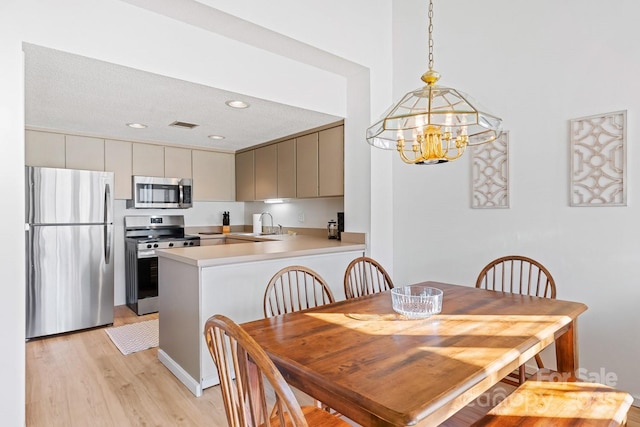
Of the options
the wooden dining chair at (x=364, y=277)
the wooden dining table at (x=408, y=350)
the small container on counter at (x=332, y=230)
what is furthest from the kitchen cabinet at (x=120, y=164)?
the wooden dining table at (x=408, y=350)

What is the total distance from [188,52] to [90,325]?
2818 millimetres

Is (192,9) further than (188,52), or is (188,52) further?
(188,52)

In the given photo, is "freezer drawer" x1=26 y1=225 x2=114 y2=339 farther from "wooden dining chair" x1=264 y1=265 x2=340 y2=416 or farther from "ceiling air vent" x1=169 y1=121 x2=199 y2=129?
"wooden dining chair" x1=264 y1=265 x2=340 y2=416

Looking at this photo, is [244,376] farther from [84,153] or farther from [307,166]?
[84,153]

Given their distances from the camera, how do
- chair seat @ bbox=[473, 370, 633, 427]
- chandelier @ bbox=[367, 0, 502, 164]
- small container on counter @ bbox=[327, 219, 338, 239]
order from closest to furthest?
chair seat @ bbox=[473, 370, 633, 427] < chandelier @ bbox=[367, 0, 502, 164] < small container on counter @ bbox=[327, 219, 338, 239]

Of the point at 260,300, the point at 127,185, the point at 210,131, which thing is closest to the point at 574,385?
the point at 260,300

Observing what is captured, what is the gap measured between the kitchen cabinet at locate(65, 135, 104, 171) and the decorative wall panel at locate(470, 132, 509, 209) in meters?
3.79

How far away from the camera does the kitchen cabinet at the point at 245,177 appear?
484 cm

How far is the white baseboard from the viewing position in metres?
2.35

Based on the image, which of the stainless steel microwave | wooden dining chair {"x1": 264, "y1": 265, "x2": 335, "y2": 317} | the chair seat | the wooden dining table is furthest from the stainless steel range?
the chair seat

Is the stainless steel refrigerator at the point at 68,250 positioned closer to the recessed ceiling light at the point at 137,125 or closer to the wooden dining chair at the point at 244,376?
the recessed ceiling light at the point at 137,125

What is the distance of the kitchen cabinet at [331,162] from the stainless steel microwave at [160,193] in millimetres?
1903

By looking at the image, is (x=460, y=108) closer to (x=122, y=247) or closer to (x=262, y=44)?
(x=262, y=44)

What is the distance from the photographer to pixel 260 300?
2.64 metres
